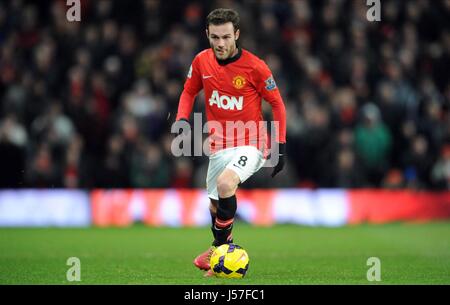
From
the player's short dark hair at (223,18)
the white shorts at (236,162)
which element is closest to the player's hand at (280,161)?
the white shorts at (236,162)

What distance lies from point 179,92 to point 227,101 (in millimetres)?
8184

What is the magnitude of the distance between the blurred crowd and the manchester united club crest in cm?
736

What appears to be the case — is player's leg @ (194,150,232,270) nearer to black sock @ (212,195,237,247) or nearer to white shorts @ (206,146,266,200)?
white shorts @ (206,146,266,200)

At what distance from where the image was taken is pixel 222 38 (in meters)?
9.08

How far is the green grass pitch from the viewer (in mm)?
9039

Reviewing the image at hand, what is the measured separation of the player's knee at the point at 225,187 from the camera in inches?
348

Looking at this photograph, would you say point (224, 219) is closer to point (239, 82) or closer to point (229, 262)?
point (229, 262)

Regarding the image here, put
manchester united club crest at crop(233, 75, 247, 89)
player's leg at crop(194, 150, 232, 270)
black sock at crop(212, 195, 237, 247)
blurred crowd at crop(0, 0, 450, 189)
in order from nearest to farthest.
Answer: black sock at crop(212, 195, 237, 247)
manchester united club crest at crop(233, 75, 247, 89)
player's leg at crop(194, 150, 232, 270)
blurred crowd at crop(0, 0, 450, 189)

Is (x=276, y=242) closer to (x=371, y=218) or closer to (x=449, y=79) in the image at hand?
(x=371, y=218)

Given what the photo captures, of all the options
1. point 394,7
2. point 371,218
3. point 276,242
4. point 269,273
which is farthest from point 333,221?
point 269,273

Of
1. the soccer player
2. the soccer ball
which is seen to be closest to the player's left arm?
the soccer player

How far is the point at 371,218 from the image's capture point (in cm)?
1733

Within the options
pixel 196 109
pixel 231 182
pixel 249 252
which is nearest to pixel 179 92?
pixel 196 109

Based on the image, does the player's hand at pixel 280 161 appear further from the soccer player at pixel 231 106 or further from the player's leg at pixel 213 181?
the player's leg at pixel 213 181
